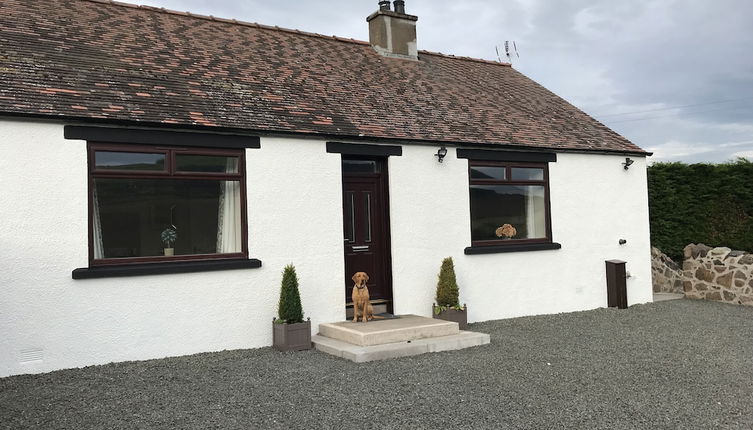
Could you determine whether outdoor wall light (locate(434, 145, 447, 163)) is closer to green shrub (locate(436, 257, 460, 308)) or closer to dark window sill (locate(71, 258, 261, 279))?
green shrub (locate(436, 257, 460, 308))

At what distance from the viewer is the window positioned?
773cm

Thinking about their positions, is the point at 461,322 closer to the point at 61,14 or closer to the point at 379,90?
the point at 379,90

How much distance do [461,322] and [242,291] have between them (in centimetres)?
349

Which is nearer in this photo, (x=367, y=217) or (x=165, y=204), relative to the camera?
(x=165, y=204)

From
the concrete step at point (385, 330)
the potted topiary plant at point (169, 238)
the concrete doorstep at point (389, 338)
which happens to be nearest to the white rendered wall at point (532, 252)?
the concrete step at point (385, 330)

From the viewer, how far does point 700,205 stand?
13953 millimetres

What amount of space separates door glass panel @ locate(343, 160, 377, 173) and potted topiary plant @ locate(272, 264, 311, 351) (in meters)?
2.18

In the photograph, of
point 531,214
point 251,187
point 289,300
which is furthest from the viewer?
point 531,214

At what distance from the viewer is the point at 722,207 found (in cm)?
1373

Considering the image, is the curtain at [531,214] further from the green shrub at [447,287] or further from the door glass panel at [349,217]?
the door glass panel at [349,217]

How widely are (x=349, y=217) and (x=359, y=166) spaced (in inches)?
33.2

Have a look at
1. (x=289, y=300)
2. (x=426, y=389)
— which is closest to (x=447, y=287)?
(x=289, y=300)

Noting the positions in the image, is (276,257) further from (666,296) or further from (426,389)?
(666,296)

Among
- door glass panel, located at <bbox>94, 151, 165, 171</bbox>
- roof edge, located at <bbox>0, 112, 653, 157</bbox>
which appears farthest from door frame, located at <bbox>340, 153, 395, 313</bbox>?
door glass panel, located at <bbox>94, 151, 165, 171</bbox>
